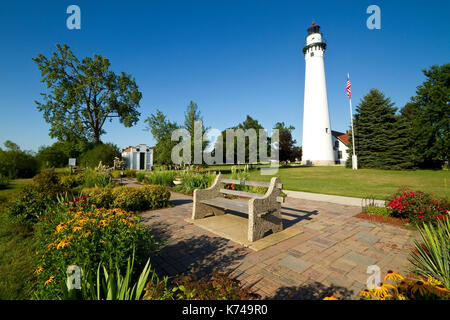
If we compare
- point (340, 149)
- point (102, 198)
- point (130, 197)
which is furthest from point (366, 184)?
point (340, 149)

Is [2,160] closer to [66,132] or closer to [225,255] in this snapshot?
[66,132]

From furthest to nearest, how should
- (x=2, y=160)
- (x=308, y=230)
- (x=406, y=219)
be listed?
(x=2, y=160) < (x=406, y=219) < (x=308, y=230)

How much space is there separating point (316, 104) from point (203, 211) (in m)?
32.1

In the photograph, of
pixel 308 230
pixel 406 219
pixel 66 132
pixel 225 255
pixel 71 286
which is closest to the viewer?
pixel 71 286

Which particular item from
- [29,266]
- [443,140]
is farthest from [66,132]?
[443,140]

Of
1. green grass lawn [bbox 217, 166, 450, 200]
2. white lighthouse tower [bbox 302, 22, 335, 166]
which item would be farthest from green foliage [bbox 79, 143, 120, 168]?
white lighthouse tower [bbox 302, 22, 335, 166]

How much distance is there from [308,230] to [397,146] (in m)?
28.1

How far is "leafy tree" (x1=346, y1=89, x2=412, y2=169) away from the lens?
24422mm

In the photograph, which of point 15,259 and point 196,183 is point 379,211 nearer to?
point 196,183

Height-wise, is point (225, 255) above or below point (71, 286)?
below

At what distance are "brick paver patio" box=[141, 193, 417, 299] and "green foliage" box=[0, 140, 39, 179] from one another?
16.4 metres

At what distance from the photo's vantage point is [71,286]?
5.55ft

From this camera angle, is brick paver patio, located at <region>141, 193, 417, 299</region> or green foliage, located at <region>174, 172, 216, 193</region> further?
green foliage, located at <region>174, 172, 216, 193</region>

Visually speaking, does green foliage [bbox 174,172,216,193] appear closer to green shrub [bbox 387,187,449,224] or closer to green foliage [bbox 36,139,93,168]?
green shrub [bbox 387,187,449,224]
